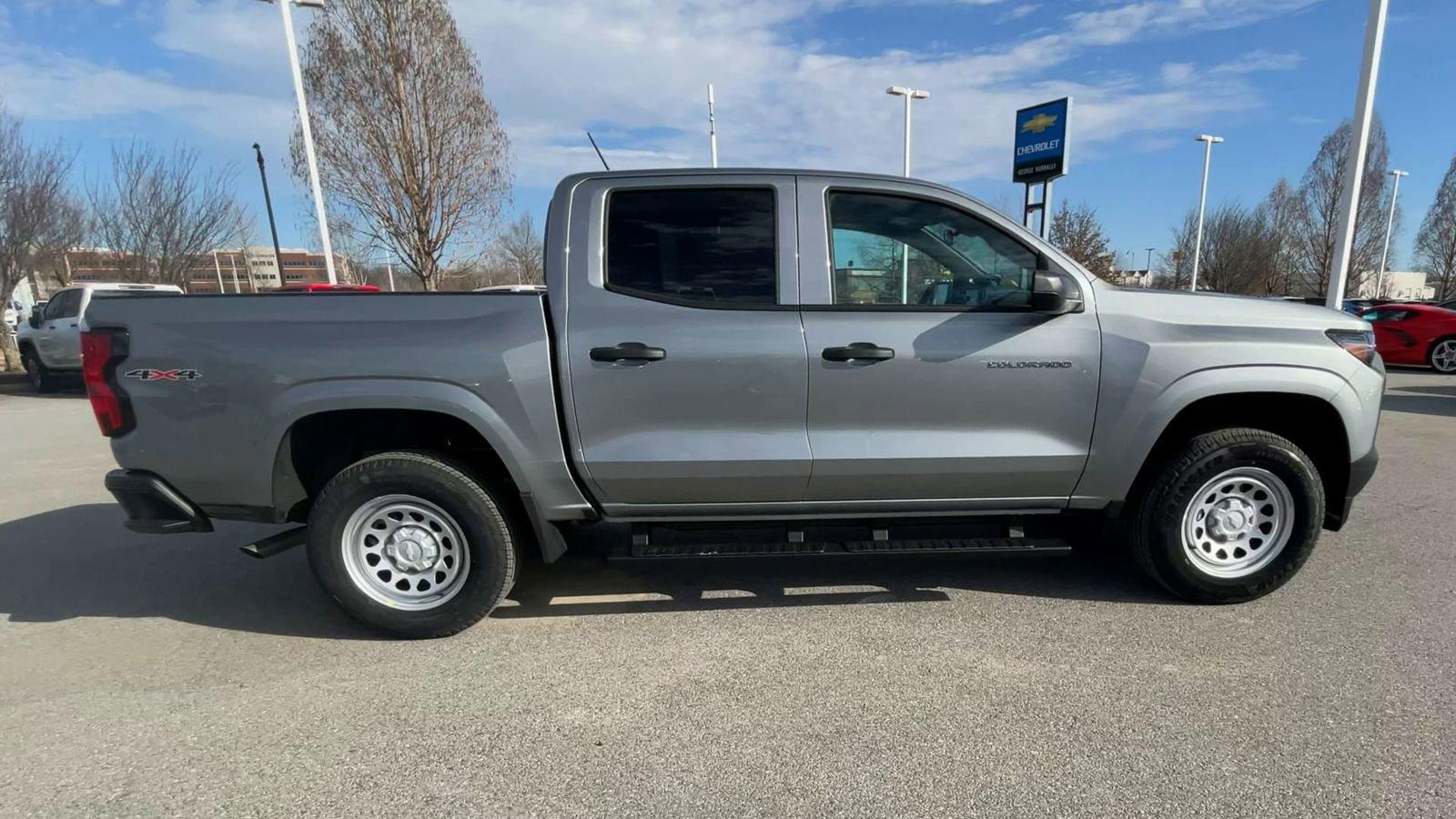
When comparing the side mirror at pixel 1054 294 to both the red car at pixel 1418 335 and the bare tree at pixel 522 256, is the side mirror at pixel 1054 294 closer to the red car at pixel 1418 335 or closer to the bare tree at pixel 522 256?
the red car at pixel 1418 335

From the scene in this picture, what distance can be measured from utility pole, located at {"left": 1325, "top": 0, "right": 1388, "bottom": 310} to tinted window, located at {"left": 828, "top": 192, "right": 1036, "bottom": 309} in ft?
33.4

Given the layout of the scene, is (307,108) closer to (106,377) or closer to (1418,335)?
(106,377)

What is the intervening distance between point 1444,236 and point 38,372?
49229 millimetres

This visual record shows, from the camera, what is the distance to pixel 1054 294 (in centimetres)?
300

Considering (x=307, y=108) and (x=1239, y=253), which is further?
(x=1239, y=253)

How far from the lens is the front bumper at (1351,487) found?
10.9 feet

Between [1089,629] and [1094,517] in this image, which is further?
[1094,517]

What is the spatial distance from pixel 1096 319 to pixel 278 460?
3665mm

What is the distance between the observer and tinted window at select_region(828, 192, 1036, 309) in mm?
3211

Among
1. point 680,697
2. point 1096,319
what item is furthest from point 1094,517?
point 680,697

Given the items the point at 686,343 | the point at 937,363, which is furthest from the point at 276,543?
the point at 937,363

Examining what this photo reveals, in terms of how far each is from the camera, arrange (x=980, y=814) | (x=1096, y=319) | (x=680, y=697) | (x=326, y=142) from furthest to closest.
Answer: (x=326, y=142)
(x=1096, y=319)
(x=680, y=697)
(x=980, y=814)

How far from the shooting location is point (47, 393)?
13.3 m

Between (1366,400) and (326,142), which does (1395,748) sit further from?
(326,142)
